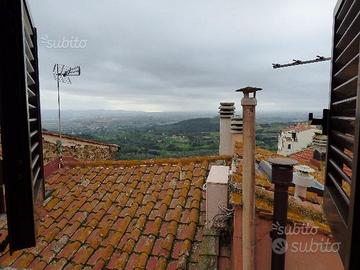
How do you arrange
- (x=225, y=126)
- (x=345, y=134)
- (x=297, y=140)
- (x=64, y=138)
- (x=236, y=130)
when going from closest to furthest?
(x=345, y=134)
(x=236, y=130)
(x=225, y=126)
(x=64, y=138)
(x=297, y=140)

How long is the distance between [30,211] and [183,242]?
2675 mm

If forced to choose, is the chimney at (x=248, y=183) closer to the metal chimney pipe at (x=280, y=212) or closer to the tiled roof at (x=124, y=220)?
the metal chimney pipe at (x=280, y=212)

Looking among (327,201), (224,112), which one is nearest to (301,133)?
(224,112)

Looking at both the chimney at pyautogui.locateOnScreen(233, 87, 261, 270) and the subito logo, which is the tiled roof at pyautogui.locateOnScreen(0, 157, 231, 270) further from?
the subito logo

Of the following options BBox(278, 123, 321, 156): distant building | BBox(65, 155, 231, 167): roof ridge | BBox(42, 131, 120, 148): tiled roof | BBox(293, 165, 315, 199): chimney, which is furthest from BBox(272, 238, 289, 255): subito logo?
BBox(278, 123, 321, 156): distant building

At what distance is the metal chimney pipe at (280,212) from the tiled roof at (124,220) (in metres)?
1.03

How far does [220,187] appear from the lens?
3.63m

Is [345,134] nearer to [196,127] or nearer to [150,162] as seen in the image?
[150,162]

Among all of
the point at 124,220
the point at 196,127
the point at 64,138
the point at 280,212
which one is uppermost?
the point at 280,212

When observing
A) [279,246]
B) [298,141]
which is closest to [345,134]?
[279,246]

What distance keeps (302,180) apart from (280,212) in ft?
2.65

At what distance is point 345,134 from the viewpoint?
5.16 ft

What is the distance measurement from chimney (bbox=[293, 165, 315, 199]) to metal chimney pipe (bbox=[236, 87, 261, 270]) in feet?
2.96

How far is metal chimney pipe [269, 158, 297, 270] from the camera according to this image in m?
2.76
